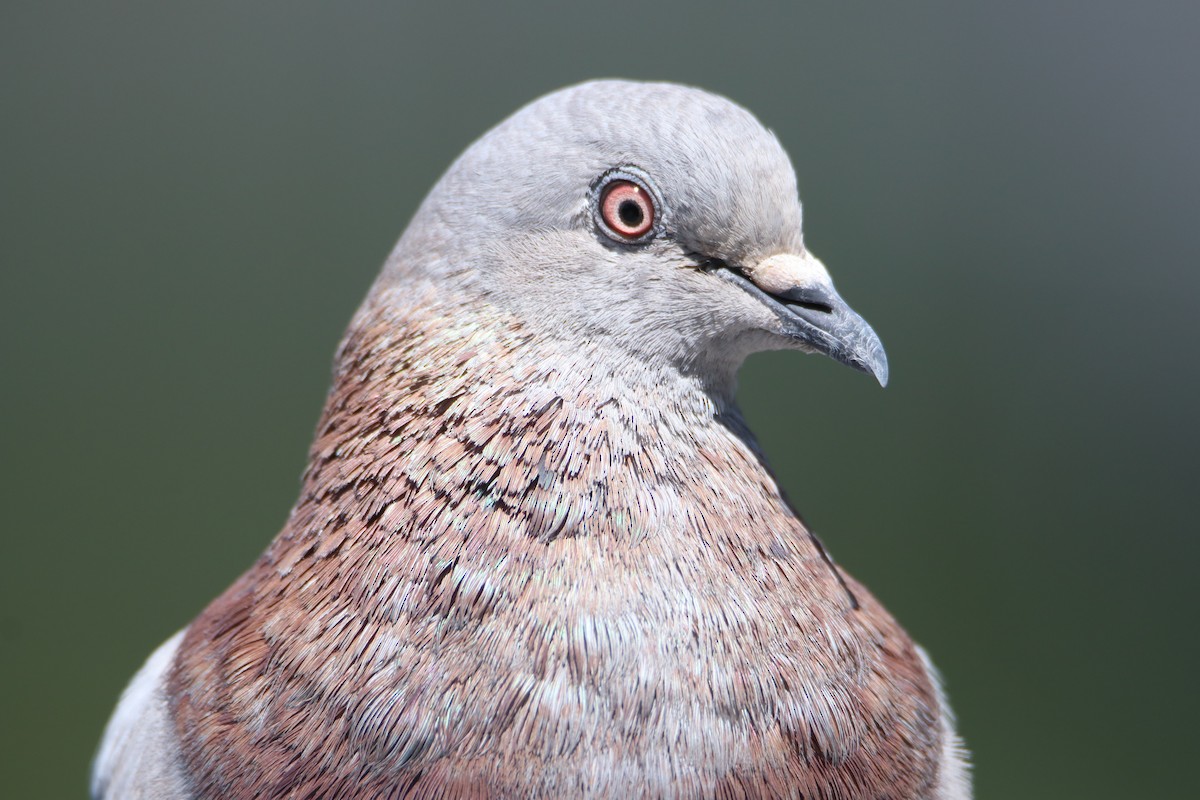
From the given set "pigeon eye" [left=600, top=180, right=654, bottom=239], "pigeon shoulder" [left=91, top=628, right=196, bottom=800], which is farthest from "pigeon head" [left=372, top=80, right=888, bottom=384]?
"pigeon shoulder" [left=91, top=628, right=196, bottom=800]

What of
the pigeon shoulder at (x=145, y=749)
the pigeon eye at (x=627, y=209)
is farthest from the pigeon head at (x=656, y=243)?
the pigeon shoulder at (x=145, y=749)

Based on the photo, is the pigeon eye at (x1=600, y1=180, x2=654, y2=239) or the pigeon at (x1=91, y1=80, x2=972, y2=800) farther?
the pigeon eye at (x1=600, y1=180, x2=654, y2=239)

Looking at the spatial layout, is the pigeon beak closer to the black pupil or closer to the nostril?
the nostril

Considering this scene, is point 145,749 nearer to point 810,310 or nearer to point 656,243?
point 656,243

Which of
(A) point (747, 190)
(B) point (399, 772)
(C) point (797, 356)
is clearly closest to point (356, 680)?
(B) point (399, 772)

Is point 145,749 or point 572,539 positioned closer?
point 572,539

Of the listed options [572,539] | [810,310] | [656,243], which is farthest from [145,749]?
[810,310]

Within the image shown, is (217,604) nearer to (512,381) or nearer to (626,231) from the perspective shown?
(512,381)
